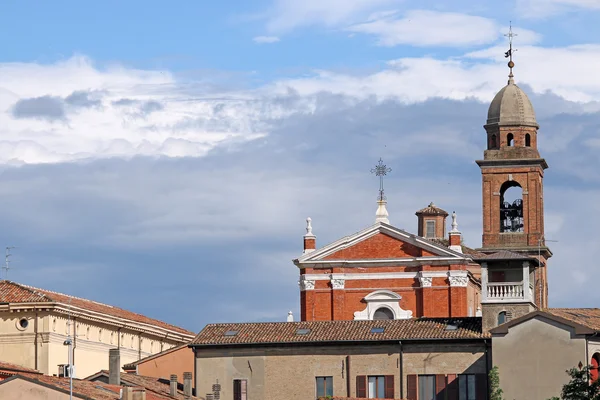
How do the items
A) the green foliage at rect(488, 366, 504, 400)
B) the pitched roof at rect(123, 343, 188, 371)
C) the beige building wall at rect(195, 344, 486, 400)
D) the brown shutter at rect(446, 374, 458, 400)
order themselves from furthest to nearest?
the pitched roof at rect(123, 343, 188, 371) < the beige building wall at rect(195, 344, 486, 400) < the brown shutter at rect(446, 374, 458, 400) < the green foliage at rect(488, 366, 504, 400)

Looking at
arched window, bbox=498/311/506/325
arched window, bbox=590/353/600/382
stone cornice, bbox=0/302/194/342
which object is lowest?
arched window, bbox=590/353/600/382

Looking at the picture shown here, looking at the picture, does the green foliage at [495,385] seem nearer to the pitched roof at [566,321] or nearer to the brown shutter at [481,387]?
the pitched roof at [566,321]

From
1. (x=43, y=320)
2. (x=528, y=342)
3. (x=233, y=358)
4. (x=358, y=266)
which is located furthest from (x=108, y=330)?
(x=528, y=342)

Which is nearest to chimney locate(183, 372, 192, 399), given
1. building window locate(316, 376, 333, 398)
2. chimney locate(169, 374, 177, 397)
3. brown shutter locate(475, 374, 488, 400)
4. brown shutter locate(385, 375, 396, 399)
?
chimney locate(169, 374, 177, 397)

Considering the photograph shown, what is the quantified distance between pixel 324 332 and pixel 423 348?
438 centimetres

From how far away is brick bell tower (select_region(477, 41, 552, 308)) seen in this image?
334 feet

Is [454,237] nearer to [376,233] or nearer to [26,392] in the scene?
[376,233]

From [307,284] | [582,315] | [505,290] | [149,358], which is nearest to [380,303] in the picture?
[307,284]

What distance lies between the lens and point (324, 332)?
7475 centimetres

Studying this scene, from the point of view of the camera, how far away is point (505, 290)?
238 ft

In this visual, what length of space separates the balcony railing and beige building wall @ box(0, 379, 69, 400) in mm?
19069

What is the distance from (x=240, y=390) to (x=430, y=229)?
108 ft

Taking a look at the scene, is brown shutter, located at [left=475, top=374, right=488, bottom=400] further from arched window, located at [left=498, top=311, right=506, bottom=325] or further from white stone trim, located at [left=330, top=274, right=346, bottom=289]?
white stone trim, located at [left=330, top=274, right=346, bottom=289]

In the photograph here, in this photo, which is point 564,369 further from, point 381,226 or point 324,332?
point 381,226
